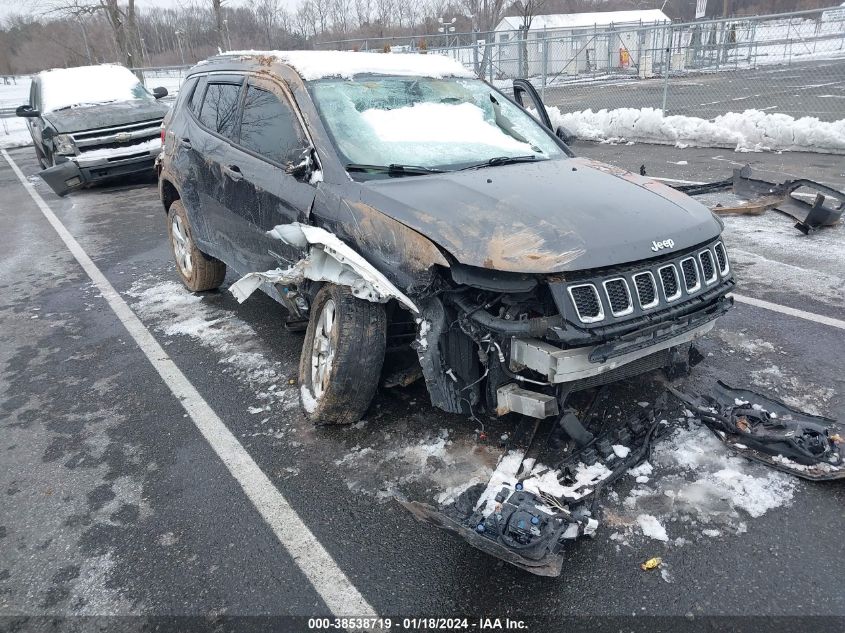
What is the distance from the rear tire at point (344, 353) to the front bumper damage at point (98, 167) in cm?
874

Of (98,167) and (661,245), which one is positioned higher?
(661,245)

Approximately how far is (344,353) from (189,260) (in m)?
3.22

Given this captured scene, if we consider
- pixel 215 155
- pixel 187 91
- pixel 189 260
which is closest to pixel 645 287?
pixel 215 155

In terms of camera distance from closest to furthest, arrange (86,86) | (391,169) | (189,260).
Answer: (391,169) → (189,260) → (86,86)

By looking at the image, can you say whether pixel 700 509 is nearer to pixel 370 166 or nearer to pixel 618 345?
pixel 618 345

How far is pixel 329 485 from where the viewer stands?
3240 mm

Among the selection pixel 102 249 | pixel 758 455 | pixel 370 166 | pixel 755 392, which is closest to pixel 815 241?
pixel 755 392

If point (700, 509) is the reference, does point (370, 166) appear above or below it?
above

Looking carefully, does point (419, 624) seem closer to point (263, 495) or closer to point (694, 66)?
point (263, 495)

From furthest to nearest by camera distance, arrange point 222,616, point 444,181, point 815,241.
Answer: point 815,241 < point 444,181 < point 222,616

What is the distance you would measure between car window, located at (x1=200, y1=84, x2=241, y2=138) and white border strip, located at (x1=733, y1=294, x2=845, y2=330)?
13.9ft

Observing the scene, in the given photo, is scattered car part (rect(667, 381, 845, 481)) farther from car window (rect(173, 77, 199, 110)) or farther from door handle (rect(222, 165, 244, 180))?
car window (rect(173, 77, 199, 110))

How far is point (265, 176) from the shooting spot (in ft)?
13.7

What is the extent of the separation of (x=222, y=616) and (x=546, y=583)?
4.25 feet
